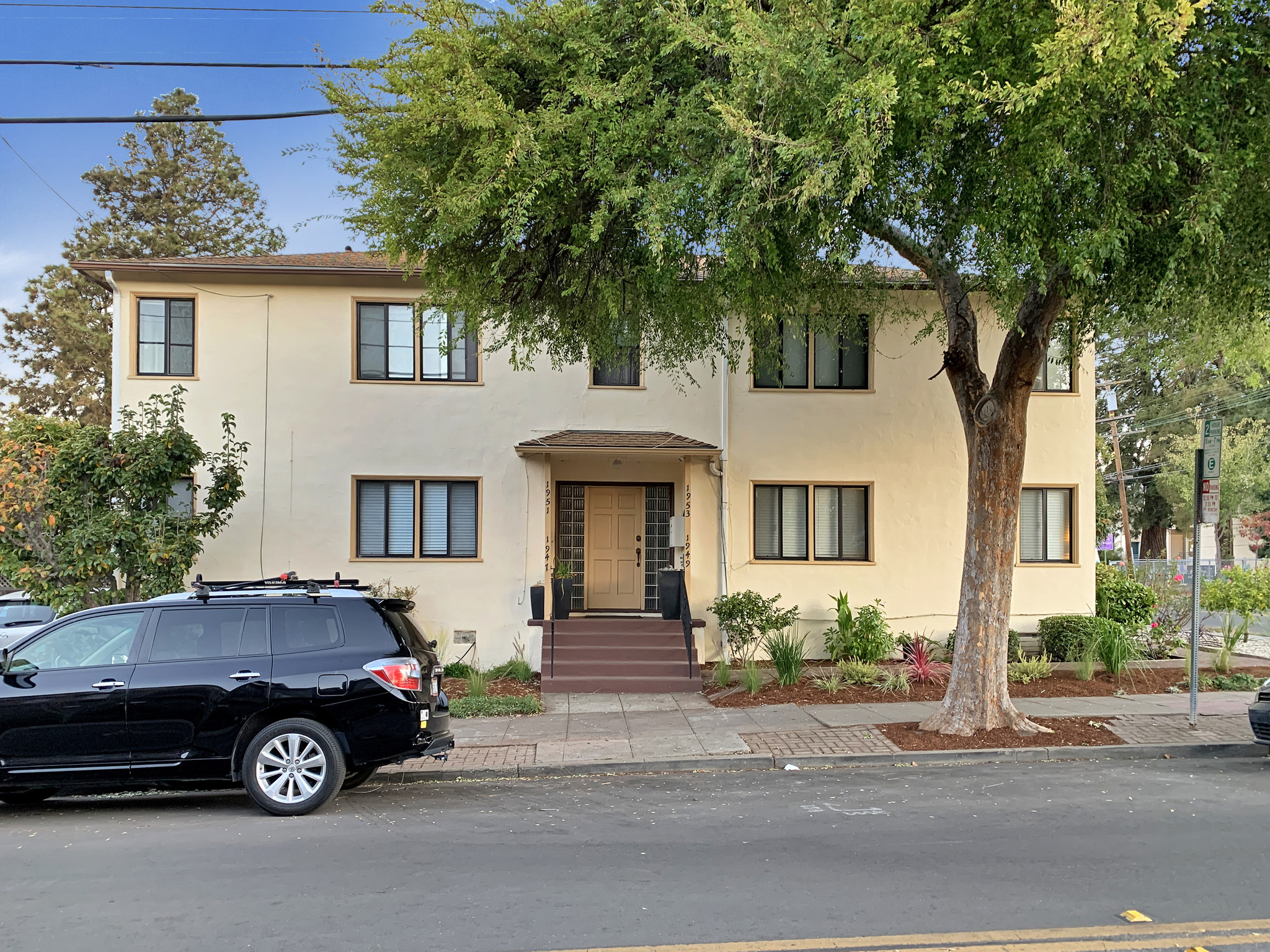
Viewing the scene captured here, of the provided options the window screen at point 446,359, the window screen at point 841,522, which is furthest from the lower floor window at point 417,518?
the window screen at point 841,522

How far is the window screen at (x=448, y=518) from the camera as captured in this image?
49.2ft

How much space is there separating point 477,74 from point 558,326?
3.44 meters

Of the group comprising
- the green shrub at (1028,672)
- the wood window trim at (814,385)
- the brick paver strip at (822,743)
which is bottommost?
the brick paver strip at (822,743)

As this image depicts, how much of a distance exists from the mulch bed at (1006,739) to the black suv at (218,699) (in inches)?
194

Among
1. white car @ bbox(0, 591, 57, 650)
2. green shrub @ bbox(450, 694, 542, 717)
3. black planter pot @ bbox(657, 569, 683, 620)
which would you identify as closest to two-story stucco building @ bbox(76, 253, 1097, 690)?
black planter pot @ bbox(657, 569, 683, 620)

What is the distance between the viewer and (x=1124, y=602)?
15.4 meters

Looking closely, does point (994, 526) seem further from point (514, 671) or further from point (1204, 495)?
point (514, 671)

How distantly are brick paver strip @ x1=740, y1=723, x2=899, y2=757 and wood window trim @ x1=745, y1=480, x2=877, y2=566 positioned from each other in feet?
16.2

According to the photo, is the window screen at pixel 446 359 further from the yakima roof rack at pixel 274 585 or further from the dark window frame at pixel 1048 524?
the dark window frame at pixel 1048 524

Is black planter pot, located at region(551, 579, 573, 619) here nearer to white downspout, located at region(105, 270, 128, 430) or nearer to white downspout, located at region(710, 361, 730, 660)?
white downspout, located at region(710, 361, 730, 660)

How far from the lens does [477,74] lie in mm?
8742

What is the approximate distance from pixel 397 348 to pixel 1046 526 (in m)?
11.1

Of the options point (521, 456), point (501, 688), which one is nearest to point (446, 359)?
point (521, 456)

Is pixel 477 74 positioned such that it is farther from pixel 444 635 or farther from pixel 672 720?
pixel 444 635
